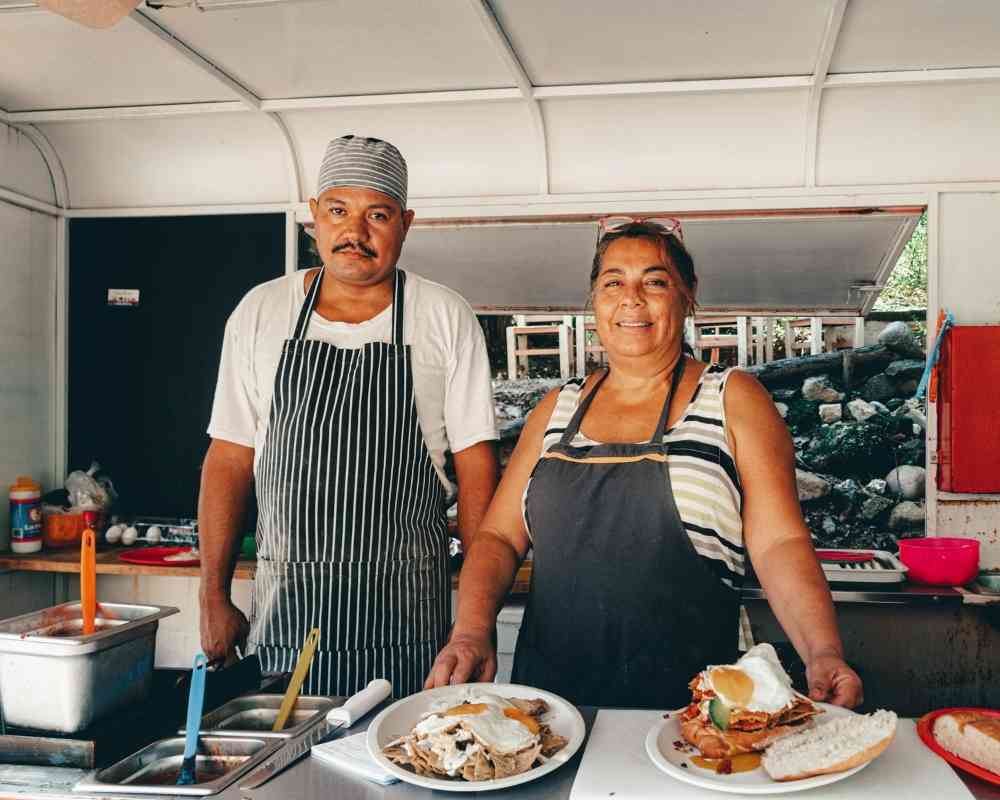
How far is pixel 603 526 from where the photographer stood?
1814 mm

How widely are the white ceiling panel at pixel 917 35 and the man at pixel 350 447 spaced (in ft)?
5.30

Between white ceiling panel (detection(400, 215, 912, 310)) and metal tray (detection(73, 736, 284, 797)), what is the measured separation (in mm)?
2642

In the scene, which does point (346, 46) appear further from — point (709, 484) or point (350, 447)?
point (709, 484)

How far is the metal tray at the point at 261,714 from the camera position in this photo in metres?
1.43

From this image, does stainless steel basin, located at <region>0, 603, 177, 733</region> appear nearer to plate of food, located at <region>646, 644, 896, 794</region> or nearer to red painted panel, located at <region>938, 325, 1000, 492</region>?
plate of food, located at <region>646, 644, 896, 794</region>

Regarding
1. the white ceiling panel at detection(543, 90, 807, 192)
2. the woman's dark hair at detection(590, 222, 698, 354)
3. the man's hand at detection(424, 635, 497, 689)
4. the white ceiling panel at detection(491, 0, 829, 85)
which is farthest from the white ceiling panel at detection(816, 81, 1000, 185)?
the man's hand at detection(424, 635, 497, 689)

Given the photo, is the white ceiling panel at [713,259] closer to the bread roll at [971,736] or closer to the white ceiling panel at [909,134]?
the white ceiling panel at [909,134]

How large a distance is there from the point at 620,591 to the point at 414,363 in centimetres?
81

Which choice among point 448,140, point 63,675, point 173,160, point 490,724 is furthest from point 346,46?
point 490,724

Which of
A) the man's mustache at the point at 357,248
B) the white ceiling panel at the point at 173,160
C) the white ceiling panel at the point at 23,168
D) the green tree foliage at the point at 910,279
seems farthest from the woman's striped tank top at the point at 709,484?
the white ceiling panel at the point at 23,168

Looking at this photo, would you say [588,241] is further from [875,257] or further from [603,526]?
[603,526]

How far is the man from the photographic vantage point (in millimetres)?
2105

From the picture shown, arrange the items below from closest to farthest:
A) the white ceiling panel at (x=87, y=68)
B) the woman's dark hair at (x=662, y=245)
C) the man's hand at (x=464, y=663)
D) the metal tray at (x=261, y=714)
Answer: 1. the metal tray at (x=261, y=714)
2. the man's hand at (x=464, y=663)
3. the woman's dark hair at (x=662, y=245)
4. the white ceiling panel at (x=87, y=68)

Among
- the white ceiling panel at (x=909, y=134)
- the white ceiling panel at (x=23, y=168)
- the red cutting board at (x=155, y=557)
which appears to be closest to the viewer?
the white ceiling panel at (x=909, y=134)
